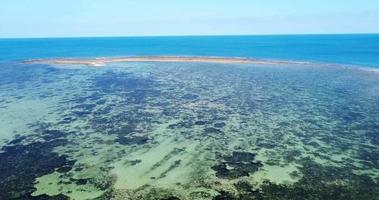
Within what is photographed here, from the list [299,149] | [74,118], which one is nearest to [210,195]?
[299,149]

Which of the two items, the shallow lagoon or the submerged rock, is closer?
the shallow lagoon

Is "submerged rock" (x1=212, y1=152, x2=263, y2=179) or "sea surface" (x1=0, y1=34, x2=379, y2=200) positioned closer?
"sea surface" (x1=0, y1=34, x2=379, y2=200)

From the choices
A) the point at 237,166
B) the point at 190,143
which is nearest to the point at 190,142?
the point at 190,143

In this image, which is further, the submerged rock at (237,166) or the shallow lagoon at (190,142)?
the submerged rock at (237,166)

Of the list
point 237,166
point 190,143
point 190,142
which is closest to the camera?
point 237,166

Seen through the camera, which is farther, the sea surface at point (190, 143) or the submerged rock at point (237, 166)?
the submerged rock at point (237, 166)

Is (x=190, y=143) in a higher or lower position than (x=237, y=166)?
lower

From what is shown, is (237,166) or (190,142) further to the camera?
(190,142)

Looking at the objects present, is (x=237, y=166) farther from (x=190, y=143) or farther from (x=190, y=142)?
(x=190, y=142)
